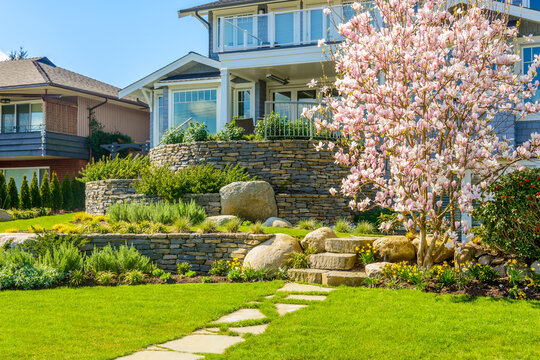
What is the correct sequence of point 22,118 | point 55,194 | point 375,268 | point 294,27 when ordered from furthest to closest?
point 22,118, point 55,194, point 294,27, point 375,268

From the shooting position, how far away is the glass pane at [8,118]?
2272 centimetres

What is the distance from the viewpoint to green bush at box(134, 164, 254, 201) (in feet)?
40.6

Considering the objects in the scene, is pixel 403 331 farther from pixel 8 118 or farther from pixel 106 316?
pixel 8 118

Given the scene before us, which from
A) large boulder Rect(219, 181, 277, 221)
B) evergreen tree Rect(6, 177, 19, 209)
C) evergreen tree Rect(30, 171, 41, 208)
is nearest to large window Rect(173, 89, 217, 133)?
evergreen tree Rect(30, 171, 41, 208)

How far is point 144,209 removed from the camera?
11234 mm

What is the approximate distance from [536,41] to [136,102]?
56.6ft

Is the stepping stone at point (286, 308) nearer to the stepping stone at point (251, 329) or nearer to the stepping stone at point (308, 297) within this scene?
the stepping stone at point (308, 297)

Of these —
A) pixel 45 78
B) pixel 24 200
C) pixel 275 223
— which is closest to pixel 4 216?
pixel 24 200

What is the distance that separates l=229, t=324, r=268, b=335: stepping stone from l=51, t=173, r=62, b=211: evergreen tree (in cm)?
1424

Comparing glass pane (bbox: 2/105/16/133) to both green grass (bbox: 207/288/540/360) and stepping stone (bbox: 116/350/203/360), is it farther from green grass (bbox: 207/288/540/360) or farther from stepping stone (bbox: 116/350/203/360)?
stepping stone (bbox: 116/350/203/360)

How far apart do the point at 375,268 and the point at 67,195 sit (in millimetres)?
13976

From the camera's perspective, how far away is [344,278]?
7672 millimetres

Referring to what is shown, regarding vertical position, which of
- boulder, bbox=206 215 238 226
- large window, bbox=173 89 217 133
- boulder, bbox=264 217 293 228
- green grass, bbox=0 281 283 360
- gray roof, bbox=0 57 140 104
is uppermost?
gray roof, bbox=0 57 140 104

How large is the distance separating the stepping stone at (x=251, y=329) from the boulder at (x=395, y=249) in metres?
3.26
